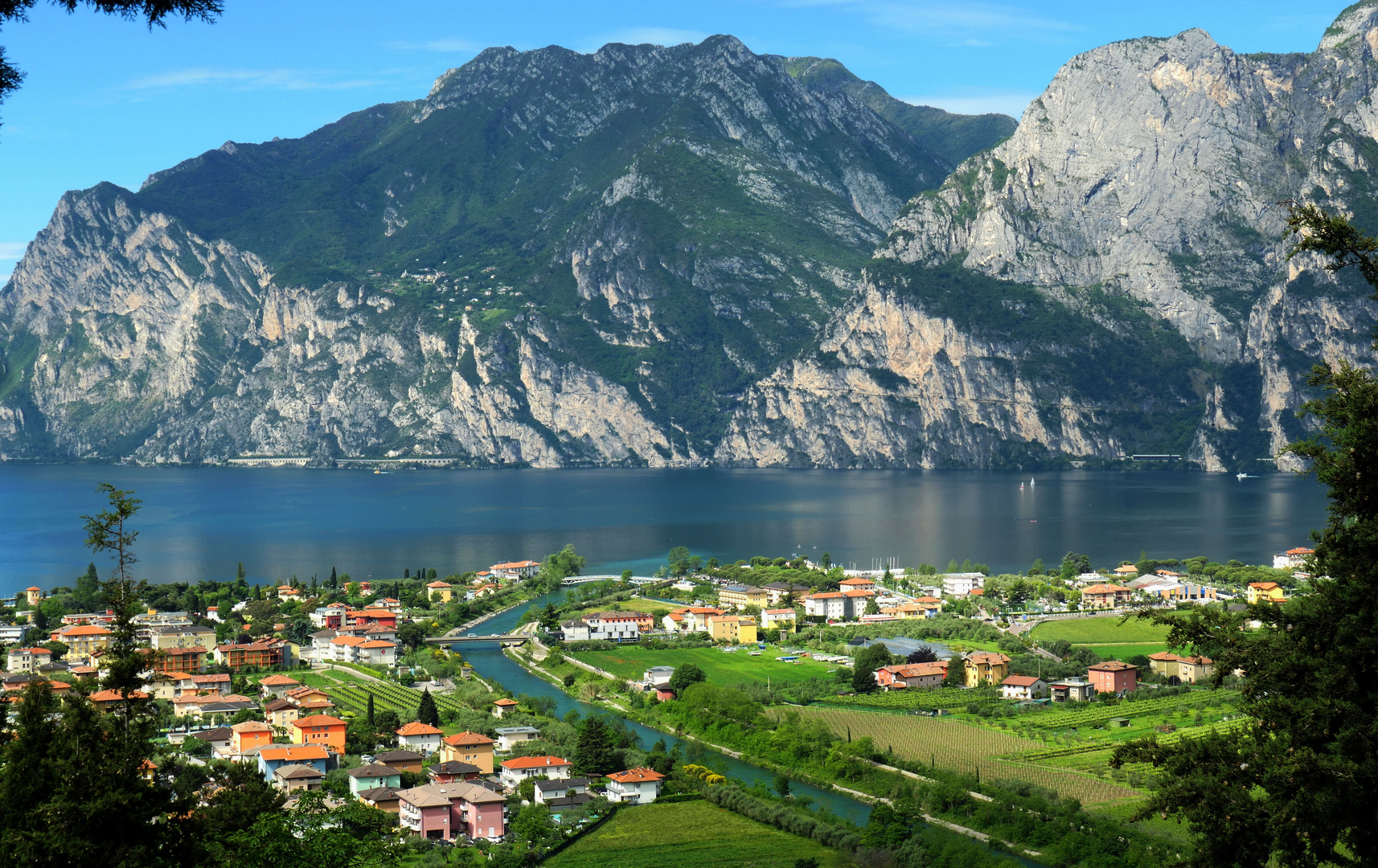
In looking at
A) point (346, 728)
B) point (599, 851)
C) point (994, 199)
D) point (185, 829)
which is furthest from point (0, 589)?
point (994, 199)

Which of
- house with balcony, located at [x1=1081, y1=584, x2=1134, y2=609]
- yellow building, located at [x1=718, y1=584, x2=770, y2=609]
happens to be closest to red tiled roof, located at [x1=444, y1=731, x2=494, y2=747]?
yellow building, located at [x1=718, y1=584, x2=770, y2=609]

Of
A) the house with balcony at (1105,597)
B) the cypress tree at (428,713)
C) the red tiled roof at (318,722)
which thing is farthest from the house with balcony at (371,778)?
the house with balcony at (1105,597)

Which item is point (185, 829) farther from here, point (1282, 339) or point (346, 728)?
point (1282, 339)

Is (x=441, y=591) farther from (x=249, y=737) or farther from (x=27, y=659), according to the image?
(x=249, y=737)

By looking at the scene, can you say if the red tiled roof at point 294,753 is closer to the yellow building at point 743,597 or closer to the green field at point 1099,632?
the green field at point 1099,632

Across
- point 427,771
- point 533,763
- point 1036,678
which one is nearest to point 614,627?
point 1036,678

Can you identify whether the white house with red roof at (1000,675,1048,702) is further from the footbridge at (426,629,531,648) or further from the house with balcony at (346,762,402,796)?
the footbridge at (426,629,531,648)
